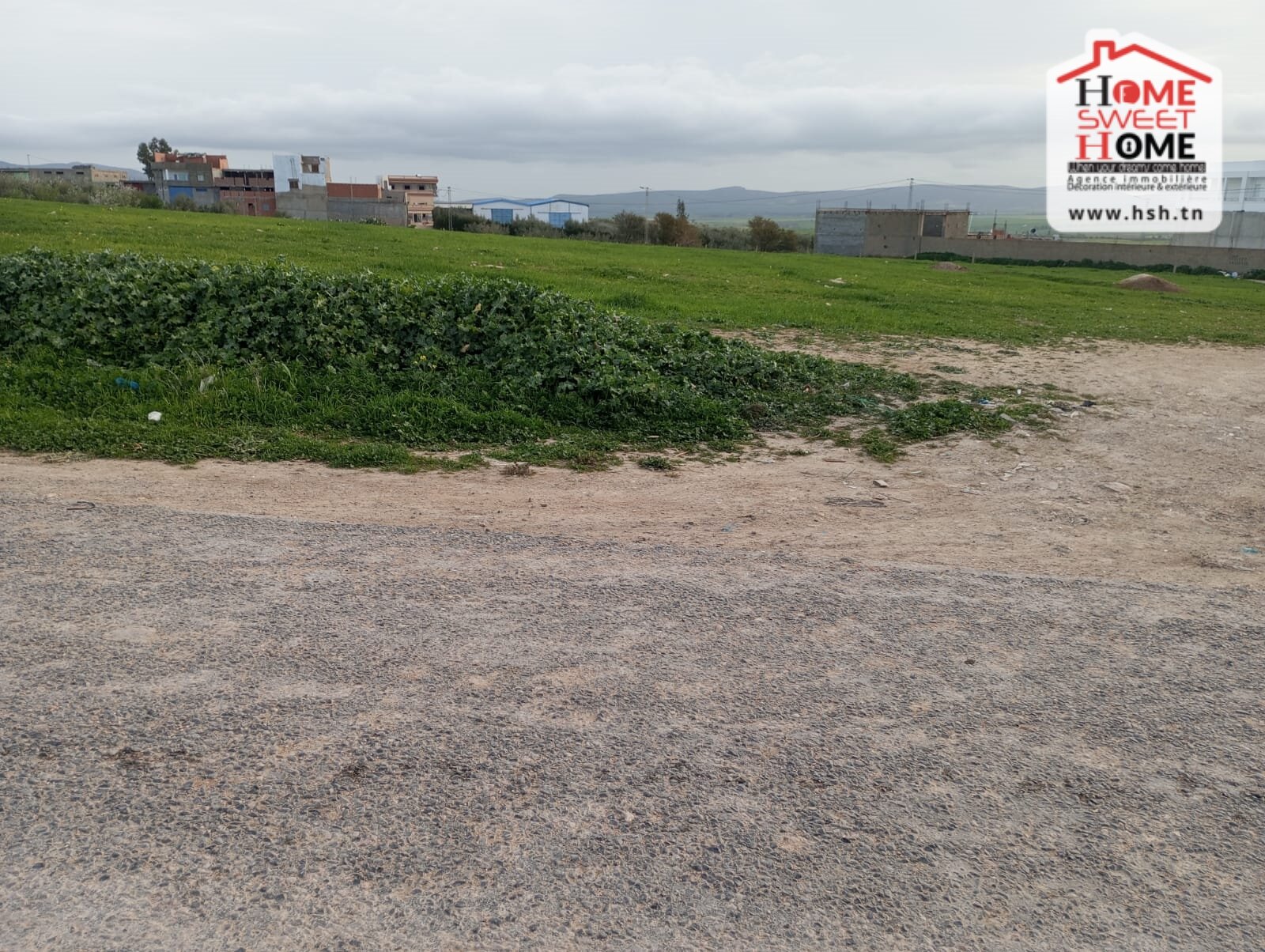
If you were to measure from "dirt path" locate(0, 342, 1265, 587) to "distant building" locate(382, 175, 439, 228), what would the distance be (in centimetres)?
4824

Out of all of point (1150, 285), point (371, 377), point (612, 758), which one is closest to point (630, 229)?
point (1150, 285)

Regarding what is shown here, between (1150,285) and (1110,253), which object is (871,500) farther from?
(1110,253)

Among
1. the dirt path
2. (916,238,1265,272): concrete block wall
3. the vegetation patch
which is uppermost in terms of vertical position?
(916,238,1265,272): concrete block wall

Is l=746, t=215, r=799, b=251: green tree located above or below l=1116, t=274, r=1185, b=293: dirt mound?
above

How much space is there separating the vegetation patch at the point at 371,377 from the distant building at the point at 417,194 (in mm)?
45141

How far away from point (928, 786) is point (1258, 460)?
6.09 meters

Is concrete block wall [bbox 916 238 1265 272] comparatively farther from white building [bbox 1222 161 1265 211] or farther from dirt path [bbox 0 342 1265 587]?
dirt path [bbox 0 342 1265 587]

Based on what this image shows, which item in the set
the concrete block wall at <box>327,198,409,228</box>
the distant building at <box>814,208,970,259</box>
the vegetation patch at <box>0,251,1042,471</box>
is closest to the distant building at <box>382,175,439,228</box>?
the concrete block wall at <box>327,198,409,228</box>

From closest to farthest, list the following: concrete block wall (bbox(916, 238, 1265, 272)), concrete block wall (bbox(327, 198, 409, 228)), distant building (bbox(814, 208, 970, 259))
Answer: concrete block wall (bbox(916, 238, 1265, 272))
distant building (bbox(814, 208, 970, 259))
concrete block wall (bbox(327, 198, 409, 228))

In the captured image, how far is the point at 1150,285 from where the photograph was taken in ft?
91.4

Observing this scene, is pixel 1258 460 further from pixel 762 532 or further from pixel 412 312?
pixel 412 312

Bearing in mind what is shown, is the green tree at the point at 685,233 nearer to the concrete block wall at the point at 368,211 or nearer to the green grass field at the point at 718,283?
the concrete block wall at the point at 368,211

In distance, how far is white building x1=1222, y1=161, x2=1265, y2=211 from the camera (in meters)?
54.7

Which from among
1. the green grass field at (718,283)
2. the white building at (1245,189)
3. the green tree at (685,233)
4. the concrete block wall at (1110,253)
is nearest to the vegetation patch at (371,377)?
the green grass field at (718,283)
